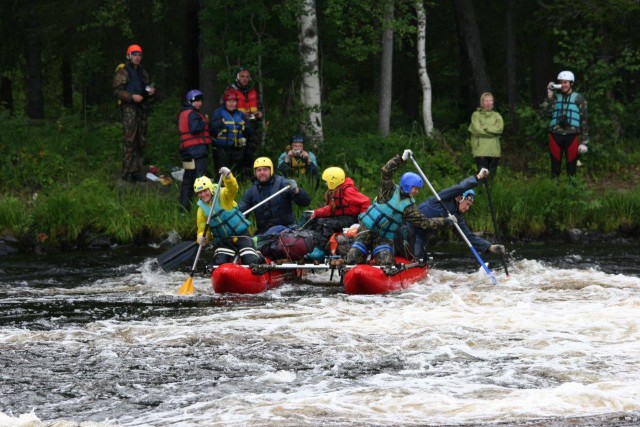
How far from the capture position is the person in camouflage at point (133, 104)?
19203 millimetres

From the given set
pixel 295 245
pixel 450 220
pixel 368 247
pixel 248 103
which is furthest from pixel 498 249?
pixel 248 103

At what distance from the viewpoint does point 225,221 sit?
14891mm

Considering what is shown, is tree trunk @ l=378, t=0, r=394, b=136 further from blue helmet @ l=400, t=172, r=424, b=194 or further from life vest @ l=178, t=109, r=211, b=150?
→ blue helmet @ l=400, t=172, r=424, b=194

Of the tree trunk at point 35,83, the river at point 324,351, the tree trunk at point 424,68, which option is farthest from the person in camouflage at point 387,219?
the tree trunk at point 35,83

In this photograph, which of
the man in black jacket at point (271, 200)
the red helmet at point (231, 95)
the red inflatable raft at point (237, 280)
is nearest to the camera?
the red inflatable raft at point (237, 280)

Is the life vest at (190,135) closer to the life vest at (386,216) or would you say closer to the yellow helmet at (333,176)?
the yellow helmet at (333,176)

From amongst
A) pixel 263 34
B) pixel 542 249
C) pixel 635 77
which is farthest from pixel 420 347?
pixel 635 77

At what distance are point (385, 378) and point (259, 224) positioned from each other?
6275mm

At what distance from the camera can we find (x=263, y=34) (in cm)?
2011

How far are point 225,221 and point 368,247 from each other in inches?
73.5

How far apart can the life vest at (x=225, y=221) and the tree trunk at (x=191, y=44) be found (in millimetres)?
7205

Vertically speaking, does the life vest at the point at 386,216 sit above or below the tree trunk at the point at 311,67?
below

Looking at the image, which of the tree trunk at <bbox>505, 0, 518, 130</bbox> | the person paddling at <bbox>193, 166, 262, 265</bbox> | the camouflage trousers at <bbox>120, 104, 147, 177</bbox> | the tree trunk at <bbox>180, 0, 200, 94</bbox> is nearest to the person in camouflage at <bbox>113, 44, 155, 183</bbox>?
the camouflage trousers at <bbox>120, 104, 147, 177</bbox>

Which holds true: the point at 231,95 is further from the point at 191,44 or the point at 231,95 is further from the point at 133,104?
the point at 191,44
